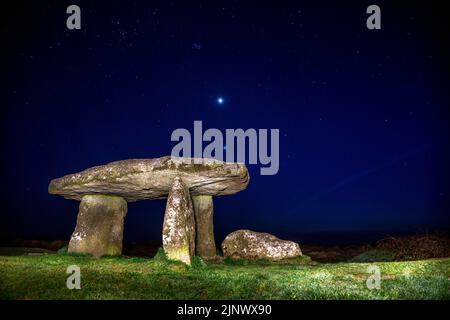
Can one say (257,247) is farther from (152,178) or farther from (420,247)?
(420,247)

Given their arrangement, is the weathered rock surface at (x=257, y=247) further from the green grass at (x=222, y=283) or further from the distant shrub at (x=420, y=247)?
the green grass at (x=222, y=283)

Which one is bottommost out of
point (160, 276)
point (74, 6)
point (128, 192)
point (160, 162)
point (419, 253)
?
point (419, 253)

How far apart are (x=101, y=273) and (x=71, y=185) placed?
7530mm

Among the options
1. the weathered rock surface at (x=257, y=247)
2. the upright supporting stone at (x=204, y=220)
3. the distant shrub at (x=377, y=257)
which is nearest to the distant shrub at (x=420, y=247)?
the distant shrub at (x=377, y=257)

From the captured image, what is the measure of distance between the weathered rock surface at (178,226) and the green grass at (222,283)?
49.5 inches

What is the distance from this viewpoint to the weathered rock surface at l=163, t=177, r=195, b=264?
15.0m

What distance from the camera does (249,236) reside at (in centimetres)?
2148

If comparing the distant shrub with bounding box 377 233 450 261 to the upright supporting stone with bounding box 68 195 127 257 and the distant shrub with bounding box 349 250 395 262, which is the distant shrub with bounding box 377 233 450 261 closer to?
the distant shrub with bounding box 349 250 395 262

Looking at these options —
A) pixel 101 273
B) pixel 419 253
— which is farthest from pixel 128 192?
pixel 419 253

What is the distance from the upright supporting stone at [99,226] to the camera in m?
19.2

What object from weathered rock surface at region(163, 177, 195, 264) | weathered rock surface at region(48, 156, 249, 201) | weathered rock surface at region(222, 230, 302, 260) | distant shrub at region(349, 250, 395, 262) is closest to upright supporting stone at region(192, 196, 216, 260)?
weathered rock surface at region(222, 230, 302, 260)
